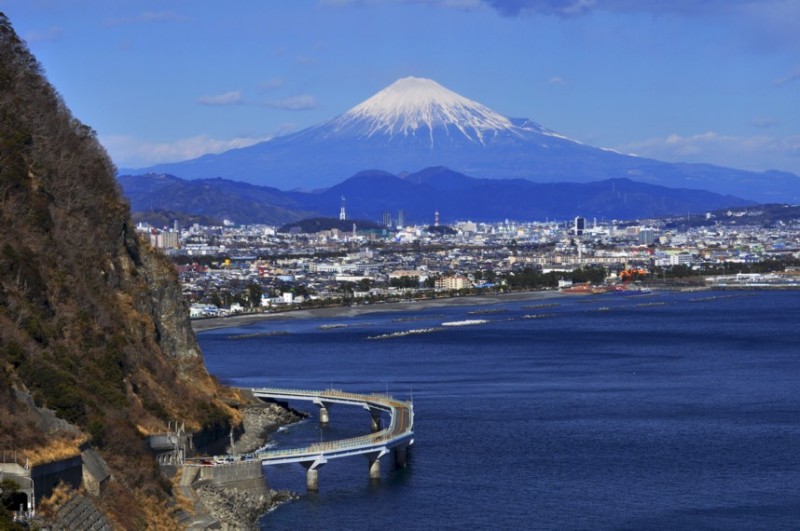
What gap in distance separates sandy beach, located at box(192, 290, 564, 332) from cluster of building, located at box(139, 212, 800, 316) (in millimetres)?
1775

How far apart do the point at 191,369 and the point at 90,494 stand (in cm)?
1129

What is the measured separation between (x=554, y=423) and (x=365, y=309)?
1468 inches

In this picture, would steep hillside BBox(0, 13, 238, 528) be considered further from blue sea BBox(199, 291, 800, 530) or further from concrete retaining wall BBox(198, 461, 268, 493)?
blue sea BBox(199, 291, 800, 530)

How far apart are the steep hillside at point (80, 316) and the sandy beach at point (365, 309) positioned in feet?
76.7

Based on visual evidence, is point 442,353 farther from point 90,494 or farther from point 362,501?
point 90,494

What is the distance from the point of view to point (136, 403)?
21672mm

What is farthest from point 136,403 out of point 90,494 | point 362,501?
point 90,494

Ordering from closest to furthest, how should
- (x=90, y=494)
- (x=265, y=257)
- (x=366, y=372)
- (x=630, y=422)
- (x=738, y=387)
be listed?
(x=90, y=494), (x=630, y=422), (x=738, y=387), (x=366, y=372), (x=265, y=257)

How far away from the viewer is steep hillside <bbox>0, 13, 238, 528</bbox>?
57.4 ft

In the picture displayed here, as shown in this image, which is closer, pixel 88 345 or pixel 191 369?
pixel 88 345

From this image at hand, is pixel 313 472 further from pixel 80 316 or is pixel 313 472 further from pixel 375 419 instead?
pixel 375 419

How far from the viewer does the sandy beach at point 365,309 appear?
55281mm

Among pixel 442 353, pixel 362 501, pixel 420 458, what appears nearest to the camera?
pixel 362 501

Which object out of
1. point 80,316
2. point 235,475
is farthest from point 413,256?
point 235,475
